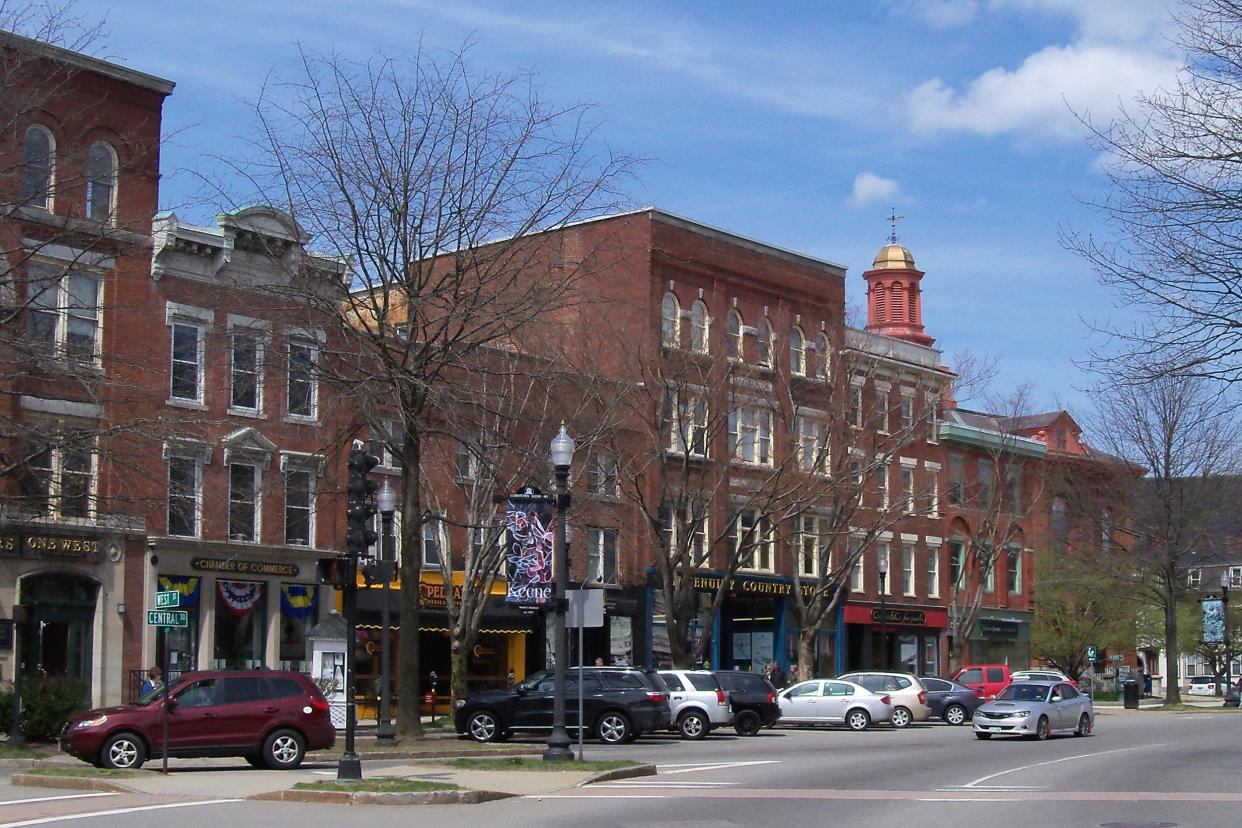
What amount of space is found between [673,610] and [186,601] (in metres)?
13.2

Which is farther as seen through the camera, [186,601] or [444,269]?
[444,269]

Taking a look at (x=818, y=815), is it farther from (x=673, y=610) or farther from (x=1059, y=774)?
(x=673, y=610)

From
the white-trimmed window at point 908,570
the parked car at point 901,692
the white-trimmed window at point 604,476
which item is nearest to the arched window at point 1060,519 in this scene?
the white-trimmed window at point 908,570

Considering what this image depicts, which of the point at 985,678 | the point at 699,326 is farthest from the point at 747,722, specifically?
the point at 699,326

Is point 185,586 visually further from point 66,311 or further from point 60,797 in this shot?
point 60,797

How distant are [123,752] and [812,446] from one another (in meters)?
31.9

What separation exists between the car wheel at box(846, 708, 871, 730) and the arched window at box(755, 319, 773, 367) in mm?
12072

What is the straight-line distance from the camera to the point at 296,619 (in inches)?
1617

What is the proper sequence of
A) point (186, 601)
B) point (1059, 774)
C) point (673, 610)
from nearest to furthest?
point (1059, 774)
point (186, 601)
point (673, 610)

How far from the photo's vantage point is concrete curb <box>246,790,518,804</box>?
63.7ft

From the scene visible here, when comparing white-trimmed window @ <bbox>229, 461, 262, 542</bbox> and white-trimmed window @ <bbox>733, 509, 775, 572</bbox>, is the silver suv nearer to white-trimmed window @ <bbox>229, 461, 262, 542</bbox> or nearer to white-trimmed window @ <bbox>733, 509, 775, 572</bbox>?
white-trimmed window @ <bbox>229, 461, 262, 542</bbox>

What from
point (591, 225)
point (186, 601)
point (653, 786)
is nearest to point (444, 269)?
point (591, 225)

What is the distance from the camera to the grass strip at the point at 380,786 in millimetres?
19844

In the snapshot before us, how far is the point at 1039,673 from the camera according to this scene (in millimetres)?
48094
